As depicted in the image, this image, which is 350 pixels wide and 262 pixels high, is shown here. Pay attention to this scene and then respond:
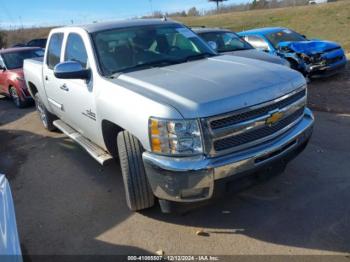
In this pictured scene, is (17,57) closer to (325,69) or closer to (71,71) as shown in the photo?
(71,71)

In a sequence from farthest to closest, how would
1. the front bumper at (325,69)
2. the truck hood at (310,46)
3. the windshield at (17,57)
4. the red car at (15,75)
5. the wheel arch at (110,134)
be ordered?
1. the windshield at (17,57)
2. the red car at (15,75)
3. the truck hood at (310,46)
4. the front bumper at (325,69)
5. the wheel arch at (110,134)

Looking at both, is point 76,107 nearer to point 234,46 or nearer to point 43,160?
point 43,160

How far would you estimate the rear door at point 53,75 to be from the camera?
509 cm

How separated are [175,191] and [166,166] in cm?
25

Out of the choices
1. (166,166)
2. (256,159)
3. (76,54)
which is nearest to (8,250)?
(166,166)

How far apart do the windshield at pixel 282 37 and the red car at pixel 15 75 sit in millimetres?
6868

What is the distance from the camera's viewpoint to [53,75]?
5191mm

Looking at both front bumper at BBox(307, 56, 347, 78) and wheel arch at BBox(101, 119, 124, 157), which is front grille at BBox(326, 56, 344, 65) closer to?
front bumper at BBox(307, 56, 347, 78)

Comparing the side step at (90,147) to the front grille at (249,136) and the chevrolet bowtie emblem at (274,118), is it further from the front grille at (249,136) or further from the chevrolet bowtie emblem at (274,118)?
the chevrolet bowtie emblem at (274,118)

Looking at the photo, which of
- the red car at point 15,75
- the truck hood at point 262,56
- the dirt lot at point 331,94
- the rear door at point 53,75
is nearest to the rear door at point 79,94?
the rear door at point 53,75

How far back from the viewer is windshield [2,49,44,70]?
403 inches

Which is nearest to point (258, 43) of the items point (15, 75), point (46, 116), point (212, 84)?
point (46, 116)

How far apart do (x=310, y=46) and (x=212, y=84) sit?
23.5 ft

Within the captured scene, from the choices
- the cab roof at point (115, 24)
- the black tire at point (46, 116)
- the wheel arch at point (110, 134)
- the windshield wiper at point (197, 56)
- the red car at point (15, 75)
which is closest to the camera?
the wheel arch at point (110, 134)
